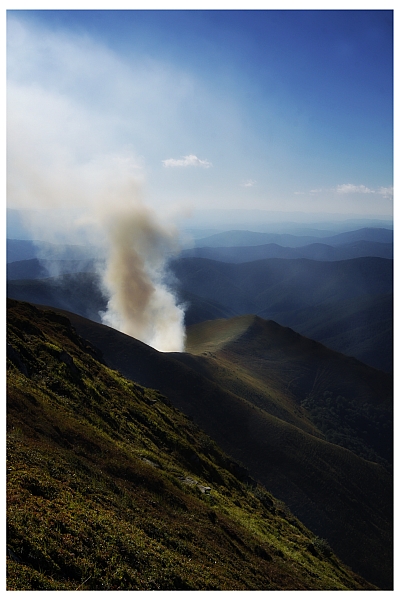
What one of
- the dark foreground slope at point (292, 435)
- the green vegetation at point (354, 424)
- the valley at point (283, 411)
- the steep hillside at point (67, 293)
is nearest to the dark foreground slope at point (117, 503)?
the valley at point (283, 411)

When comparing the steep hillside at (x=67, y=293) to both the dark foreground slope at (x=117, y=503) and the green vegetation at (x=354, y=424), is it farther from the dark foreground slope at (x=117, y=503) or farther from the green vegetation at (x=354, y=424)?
the dark foreground slope at (x=117, y=503)

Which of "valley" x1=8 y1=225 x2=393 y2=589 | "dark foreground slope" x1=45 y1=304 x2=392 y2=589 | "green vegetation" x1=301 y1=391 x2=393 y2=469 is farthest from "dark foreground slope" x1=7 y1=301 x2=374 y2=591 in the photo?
"green vegetation" x1=301 y1=391 x2=393 y2=469

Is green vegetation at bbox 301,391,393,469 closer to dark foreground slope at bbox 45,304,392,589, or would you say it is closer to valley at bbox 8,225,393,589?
valley at bbox 8,225,393,589

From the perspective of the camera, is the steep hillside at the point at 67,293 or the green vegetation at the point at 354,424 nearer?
the green vegetation at the point at 354,424

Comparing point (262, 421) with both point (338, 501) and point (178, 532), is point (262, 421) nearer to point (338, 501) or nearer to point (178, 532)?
point (338, 501)

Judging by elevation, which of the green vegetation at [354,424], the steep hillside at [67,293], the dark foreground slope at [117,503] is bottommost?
the green vegetation at [354,424]

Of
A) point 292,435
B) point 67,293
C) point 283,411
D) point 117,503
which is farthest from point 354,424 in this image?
point 67,293

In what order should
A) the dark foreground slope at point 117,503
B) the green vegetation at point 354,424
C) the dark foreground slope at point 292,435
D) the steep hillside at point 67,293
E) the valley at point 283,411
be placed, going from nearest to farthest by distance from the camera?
1. the dark foreground slope at point 117,503
2. the valley at point 283,411
3. the dark foreground slope at point 292,435
4. the green vegetation at point 354,424
5. the steep hillside at point 67,293
